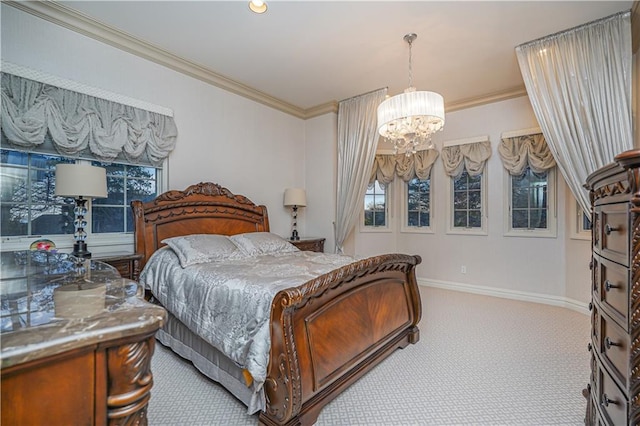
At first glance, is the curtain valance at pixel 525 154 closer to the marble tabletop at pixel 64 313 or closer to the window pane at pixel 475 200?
the window pane at pixel 475 200

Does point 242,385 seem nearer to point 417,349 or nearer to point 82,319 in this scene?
point 82,319

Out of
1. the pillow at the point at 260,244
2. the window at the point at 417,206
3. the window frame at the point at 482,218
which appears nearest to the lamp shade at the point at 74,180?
the pillow at the point at 260,244

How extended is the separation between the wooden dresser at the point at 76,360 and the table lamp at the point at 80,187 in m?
2.05

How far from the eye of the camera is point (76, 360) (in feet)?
2.08

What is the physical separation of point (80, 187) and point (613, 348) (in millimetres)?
3599

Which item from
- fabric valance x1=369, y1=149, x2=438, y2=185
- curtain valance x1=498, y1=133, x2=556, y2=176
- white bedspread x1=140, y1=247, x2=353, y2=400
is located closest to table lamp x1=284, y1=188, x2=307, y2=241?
fabric valance x1=369, y1=149, x2=438, y2=185

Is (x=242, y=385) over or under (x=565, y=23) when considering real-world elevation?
under

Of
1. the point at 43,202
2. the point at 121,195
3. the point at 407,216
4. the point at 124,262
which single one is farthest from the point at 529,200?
the point at 43,202

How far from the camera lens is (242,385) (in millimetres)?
1898

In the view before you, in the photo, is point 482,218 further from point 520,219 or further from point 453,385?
point 453,385

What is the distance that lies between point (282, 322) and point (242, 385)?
2.35 ft

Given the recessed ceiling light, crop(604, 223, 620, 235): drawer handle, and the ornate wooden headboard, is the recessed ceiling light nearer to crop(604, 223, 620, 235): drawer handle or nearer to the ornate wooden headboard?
the ornate wooden headboard

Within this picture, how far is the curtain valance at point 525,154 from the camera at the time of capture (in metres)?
3.95

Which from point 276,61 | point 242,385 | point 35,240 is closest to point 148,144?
point 35,240
